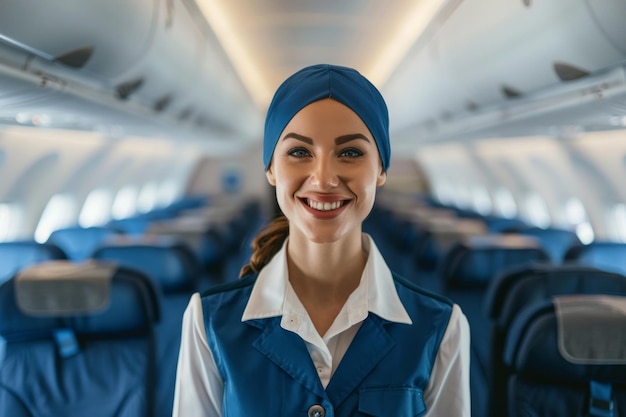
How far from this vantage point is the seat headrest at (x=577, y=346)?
2055 mm

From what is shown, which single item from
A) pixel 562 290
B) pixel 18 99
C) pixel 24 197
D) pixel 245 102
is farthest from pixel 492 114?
pixel 24 197

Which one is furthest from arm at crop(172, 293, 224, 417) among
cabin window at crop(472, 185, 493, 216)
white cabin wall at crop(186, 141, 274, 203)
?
white cabin wall at crop(186, 141, 274, 203)

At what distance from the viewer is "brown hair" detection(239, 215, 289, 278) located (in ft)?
5.67

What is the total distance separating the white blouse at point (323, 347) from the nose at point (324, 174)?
33 cm

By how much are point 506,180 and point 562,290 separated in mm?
7231

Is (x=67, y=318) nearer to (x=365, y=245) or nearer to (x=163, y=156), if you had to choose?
(x=365, y=245)

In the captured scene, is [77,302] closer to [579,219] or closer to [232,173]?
[579,219]

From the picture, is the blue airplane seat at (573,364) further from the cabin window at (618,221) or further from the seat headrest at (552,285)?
the cabin window at (618,221)

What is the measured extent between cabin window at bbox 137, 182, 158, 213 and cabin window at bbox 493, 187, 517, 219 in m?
8.10

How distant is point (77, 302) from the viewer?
2566 mm

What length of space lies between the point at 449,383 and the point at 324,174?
654mm

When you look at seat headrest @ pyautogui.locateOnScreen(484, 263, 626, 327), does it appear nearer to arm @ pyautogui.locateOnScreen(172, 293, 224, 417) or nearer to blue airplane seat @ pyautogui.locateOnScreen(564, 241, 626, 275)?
blue airplane seat @ pyautogui.locateOnScreen(564, 241, 626, 275)

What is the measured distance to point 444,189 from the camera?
16281 mm

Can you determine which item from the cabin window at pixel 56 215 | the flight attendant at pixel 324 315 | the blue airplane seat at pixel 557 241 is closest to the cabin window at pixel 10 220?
the cabin window at pixel 56 215
